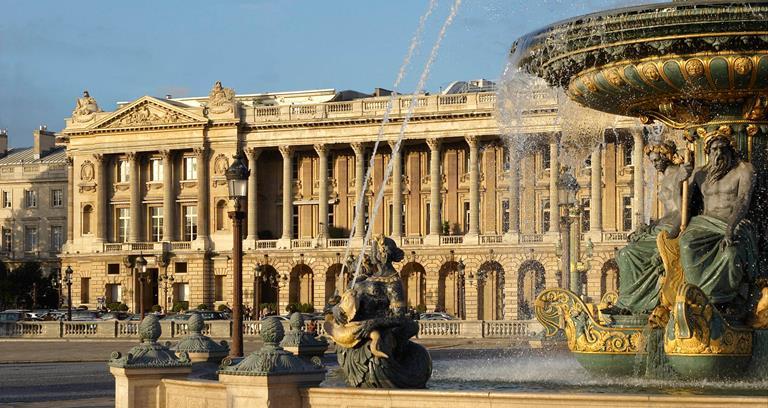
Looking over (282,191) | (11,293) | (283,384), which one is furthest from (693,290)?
(11,293)

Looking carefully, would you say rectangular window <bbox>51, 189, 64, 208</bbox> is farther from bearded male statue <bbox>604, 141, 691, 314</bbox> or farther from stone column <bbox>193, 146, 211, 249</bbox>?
bearded male statue <bbox>604, 141, 691, 314</bbox>

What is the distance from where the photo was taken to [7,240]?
383 feet

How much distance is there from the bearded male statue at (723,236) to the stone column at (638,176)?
67.1 metres

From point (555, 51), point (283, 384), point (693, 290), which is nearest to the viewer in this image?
point (283, 384)

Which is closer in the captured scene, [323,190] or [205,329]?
[205,329]

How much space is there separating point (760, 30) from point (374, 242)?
5.35m

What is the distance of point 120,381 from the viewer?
14.7m

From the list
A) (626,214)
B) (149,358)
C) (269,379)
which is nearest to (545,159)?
(626,214)

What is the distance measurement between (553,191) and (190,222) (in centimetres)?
2413

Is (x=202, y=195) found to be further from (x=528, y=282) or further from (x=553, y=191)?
(x=553, y=191)

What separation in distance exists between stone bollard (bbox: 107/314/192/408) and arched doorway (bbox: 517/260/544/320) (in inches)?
2796

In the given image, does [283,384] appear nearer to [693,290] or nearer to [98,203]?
[693,290]

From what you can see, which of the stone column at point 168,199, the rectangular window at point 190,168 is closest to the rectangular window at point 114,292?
the stone column at point 168,199

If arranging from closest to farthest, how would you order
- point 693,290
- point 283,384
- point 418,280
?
point 283,384
point 693,290
point 418,280
